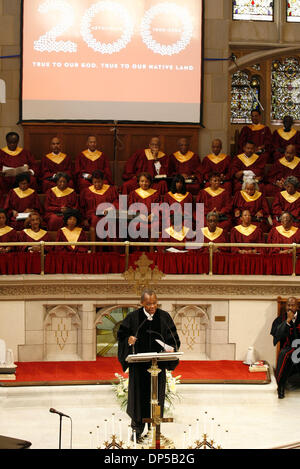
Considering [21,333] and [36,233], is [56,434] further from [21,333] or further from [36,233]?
[36,233]

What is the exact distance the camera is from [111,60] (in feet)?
51.0

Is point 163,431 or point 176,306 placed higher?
point 176,306

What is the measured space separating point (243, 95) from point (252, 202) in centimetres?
357

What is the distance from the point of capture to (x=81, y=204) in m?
14.0

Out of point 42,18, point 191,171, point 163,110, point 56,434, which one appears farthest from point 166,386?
point 42,18

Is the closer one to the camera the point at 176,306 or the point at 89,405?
the point at 89,405

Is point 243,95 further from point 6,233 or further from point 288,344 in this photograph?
point 288,344

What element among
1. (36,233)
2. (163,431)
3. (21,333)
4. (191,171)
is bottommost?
(163,431)

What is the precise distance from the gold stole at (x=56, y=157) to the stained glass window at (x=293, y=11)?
4.87m

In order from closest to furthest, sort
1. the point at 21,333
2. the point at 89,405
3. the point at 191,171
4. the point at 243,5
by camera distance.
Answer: the point at 89,405
the point at 21,333
the point at 191,171
the point at 243,5

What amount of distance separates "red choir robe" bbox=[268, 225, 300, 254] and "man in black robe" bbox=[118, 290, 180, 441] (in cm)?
367

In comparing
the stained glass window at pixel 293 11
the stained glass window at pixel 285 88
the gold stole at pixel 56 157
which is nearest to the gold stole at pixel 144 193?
the gold stole at pixel 56 157

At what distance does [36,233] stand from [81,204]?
1.23 metres
